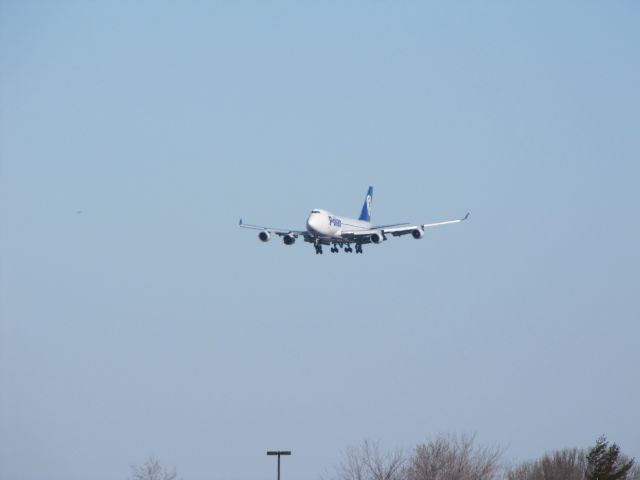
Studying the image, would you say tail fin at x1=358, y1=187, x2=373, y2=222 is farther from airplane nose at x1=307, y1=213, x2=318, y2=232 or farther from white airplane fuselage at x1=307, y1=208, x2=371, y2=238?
airplane nose at x1=307, y1=213, x2=318, y2=232

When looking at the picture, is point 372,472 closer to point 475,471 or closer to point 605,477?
point 475,471

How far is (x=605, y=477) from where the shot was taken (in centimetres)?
8788

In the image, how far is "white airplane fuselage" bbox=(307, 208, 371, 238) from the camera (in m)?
111

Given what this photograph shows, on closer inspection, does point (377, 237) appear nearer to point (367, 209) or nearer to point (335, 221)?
point (335, 221)

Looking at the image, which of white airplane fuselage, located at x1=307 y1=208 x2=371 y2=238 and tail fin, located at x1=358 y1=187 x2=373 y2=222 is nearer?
white airplane fuselage, located at x1=307 y1=208 x2=371 y2=238

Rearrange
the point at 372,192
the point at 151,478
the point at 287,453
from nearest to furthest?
1. the point at 287,453
2. the point at 151,478
3. the point at 372,192

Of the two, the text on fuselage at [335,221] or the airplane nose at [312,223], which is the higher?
the text on fuselage at [335,221]

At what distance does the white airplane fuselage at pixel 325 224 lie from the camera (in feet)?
365

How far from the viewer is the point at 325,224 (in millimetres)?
112688

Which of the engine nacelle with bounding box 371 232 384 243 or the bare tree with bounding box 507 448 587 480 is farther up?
the engine nacelle with bounding box 371 232 384 243

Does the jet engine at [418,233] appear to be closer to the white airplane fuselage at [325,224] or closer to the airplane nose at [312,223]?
the white airplane fuselage at [325,224]

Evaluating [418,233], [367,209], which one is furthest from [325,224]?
[367,209]

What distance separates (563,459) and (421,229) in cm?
2268

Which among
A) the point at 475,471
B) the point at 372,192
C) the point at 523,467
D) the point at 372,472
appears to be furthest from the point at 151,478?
the point at 372,192
